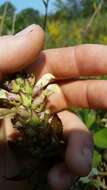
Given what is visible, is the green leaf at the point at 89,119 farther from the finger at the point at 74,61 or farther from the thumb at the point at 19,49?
the thumb at the point at 19,49

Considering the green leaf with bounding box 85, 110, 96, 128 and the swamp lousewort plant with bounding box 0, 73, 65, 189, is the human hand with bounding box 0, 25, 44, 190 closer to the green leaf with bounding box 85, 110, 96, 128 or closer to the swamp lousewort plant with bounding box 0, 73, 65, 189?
the swamp lousewort plant with bounding box 0, 73, 65, 189

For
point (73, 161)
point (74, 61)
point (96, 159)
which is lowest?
point (96, 159)

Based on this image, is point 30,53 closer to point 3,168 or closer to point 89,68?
point 89,68

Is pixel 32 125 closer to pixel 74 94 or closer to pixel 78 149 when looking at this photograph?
pixel 78 149

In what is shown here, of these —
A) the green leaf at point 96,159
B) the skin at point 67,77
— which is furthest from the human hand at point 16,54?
the green leaf at point 96,159

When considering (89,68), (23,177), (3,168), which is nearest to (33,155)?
(23,177)

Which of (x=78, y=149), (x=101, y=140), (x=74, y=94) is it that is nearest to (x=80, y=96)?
(x=74, y=94)

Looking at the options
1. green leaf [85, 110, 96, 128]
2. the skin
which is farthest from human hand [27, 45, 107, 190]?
green leaf [85, 110, 96, 128]
